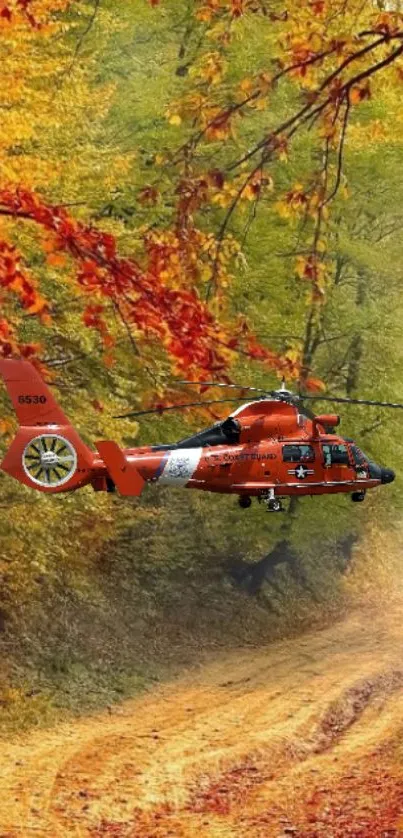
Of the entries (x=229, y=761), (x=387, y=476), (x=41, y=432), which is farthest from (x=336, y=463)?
(x=229, y=761)

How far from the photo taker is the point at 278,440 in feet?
41.9

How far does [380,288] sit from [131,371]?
723 cm

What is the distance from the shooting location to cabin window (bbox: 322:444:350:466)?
13.0 meters

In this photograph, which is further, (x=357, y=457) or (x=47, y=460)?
(x=357, y=457)

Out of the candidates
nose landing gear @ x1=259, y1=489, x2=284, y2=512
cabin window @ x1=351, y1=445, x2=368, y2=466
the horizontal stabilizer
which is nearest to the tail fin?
the horizontal stabilizer

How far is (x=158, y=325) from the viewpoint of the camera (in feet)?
50.7

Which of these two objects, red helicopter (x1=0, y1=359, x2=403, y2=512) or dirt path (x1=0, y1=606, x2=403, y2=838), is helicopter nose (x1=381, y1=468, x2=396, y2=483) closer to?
red helicopter (x1=0, y1=359, x2=403, y2=512)

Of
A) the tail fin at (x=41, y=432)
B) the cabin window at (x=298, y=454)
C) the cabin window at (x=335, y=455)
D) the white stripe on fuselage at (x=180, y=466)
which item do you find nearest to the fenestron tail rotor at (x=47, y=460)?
the tail fin at (x=41, y=432)

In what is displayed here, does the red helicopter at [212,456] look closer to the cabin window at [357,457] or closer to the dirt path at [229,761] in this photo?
the cabin window at [357,457]

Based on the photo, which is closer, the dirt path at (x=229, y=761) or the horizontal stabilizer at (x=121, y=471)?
the horizontal stabilizer at (x=121, y=471)

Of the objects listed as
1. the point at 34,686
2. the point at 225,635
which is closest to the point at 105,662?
the point at 34,686

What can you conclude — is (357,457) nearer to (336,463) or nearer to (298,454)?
(336,463)

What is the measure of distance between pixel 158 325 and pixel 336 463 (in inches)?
152

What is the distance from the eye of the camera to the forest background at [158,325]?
15.9m
